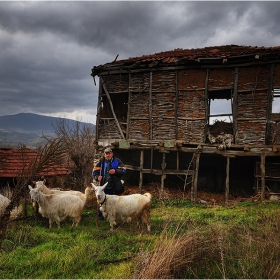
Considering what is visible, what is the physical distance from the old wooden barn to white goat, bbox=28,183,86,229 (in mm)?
6477

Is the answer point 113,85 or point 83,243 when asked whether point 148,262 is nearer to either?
point 83,243

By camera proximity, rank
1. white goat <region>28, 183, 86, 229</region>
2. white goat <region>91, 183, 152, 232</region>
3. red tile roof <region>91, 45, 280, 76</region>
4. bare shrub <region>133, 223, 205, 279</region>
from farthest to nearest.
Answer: red tile roof <region>91, 45, 280, 76</region> → white goat <region>28, 183, 86, 229</region> → white goat <region>91, 183, 152, 232</region> → bare shrub <region>133, 223, 205, 279</region>

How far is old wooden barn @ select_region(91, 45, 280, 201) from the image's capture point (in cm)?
1344

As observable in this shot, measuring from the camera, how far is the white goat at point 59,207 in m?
8.43

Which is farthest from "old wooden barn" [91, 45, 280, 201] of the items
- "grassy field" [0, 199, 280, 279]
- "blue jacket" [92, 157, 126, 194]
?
"grassy field" [0, 199, 280, 279]

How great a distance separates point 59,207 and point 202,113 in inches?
342

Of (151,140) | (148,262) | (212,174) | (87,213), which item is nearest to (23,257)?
(148,262)

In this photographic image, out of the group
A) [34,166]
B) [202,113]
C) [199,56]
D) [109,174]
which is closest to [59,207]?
[109,174]

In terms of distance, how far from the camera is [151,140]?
15.3 m

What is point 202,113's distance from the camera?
1435 cm

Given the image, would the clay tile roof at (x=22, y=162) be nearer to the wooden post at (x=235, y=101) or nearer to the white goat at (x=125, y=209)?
the white goat at (x=125, y=209)

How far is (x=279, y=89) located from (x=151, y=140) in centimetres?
663

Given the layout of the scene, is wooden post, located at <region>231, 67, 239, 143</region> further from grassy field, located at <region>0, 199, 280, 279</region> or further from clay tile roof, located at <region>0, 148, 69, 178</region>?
clay tile roof, located at <region>0, 148, 69, 178</region>

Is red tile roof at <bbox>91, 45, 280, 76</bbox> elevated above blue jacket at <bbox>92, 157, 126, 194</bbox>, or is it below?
above
